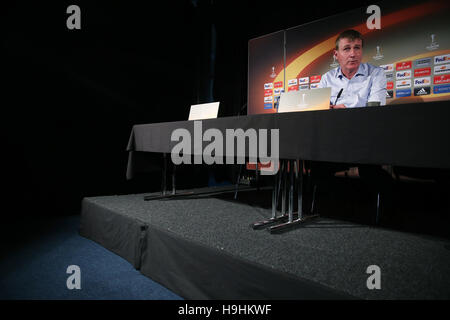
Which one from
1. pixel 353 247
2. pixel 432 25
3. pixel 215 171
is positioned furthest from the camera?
pixel 215 171

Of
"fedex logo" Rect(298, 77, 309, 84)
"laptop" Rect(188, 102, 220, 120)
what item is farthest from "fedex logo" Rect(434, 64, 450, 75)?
"laptop" Rect(188, 102, 220, 120)

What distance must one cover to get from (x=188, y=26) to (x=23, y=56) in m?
2.41

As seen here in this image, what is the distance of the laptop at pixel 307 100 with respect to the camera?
149cm

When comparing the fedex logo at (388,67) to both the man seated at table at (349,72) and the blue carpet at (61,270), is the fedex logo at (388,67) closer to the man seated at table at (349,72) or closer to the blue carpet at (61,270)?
the man seated at table at (349,72)

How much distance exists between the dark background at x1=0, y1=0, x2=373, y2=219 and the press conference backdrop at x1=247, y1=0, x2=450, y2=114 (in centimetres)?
21

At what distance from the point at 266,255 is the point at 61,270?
1.30m

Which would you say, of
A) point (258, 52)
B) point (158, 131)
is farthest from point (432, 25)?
point (158, 131)

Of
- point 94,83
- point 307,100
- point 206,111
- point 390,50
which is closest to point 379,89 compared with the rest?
point 390,50

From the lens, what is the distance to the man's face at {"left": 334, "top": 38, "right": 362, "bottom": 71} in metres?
3.31

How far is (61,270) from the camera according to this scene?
5.43 feet

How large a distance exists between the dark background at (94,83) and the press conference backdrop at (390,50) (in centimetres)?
21

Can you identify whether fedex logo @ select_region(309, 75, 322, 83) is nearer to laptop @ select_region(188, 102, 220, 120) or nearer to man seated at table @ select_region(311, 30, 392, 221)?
man seated at table @ select_region(311, 30, 392, 221)

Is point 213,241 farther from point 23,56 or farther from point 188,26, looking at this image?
point 188,26

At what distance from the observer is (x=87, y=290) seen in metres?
1.42
